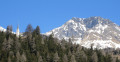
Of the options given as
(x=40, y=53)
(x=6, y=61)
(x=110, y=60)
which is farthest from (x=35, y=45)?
(x=110, y=60)

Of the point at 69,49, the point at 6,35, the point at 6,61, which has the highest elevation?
the point at 6,35

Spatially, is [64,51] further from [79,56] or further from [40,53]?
[40,53]

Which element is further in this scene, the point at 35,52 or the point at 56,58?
the point at 35,52

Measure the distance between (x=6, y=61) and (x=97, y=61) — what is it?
70.1 meters

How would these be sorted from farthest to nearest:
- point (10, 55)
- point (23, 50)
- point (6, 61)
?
point (23, 50), point (10, 55), point (6, 61)

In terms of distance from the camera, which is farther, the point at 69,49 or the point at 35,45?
the point at 69,49

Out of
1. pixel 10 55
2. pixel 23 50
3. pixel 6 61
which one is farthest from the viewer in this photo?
pixel 23 50

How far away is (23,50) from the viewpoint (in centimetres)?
16912

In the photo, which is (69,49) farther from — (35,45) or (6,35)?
(6,35)

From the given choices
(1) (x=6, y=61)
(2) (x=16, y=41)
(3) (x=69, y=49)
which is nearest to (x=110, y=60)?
(3) (x=69, y=49)

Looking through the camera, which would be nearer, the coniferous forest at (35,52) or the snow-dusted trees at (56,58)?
the coniferous forest at (35,52)

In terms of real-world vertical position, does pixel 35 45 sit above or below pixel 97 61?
above

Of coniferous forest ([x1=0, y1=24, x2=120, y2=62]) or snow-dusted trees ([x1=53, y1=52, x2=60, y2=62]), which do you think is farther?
snow-dusted trees ([x1=53, y1=52, x2=60, y2=62])

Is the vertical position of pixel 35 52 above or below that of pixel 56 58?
above
